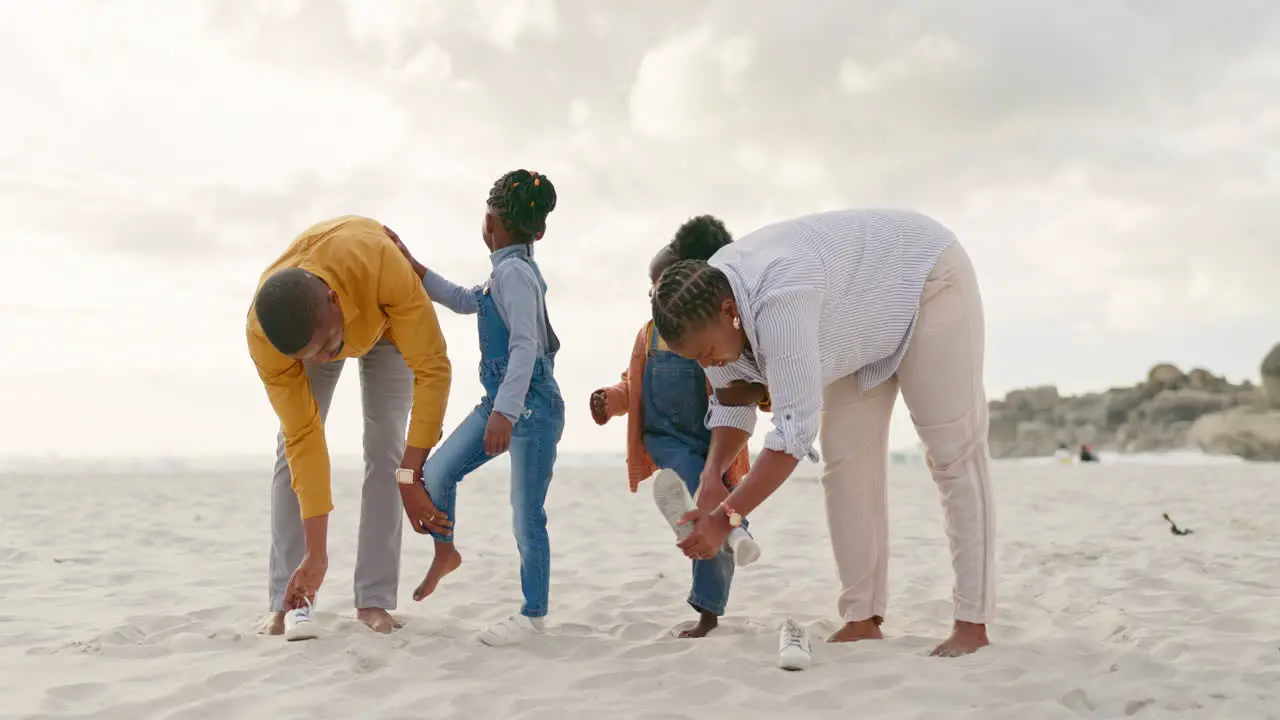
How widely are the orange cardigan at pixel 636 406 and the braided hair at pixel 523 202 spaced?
572 mm

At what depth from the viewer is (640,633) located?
11.3 ft

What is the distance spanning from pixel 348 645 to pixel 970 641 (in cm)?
203

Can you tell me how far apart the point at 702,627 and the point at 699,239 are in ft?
4.69

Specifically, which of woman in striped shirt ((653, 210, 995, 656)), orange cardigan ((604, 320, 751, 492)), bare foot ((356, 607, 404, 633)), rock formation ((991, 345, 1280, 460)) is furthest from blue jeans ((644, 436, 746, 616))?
rock formation ((991, 345, 1280, 460))

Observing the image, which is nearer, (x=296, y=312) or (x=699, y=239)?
(x=296, y=312)

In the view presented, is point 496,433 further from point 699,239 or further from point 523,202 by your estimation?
point 699,239

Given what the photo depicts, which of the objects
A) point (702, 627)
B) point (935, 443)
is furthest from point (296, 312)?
point (935, 443)

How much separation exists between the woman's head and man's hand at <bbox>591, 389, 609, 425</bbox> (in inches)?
39.1

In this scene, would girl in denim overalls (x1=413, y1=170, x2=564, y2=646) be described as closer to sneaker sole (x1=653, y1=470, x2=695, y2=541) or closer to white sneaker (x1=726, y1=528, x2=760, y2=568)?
sneaker sole (x1=653, y1=470, x2=695, y2=541)

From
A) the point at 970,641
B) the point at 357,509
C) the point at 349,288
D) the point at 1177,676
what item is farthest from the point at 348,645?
the point at 357,509

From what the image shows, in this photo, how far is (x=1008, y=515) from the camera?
304 inches

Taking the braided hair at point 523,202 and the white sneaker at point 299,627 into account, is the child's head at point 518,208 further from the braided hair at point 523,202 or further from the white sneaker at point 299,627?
the white sneaker at point 299,627

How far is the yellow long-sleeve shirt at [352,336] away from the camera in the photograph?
3.05 metres

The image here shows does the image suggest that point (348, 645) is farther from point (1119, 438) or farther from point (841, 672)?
point (1119, 438)
